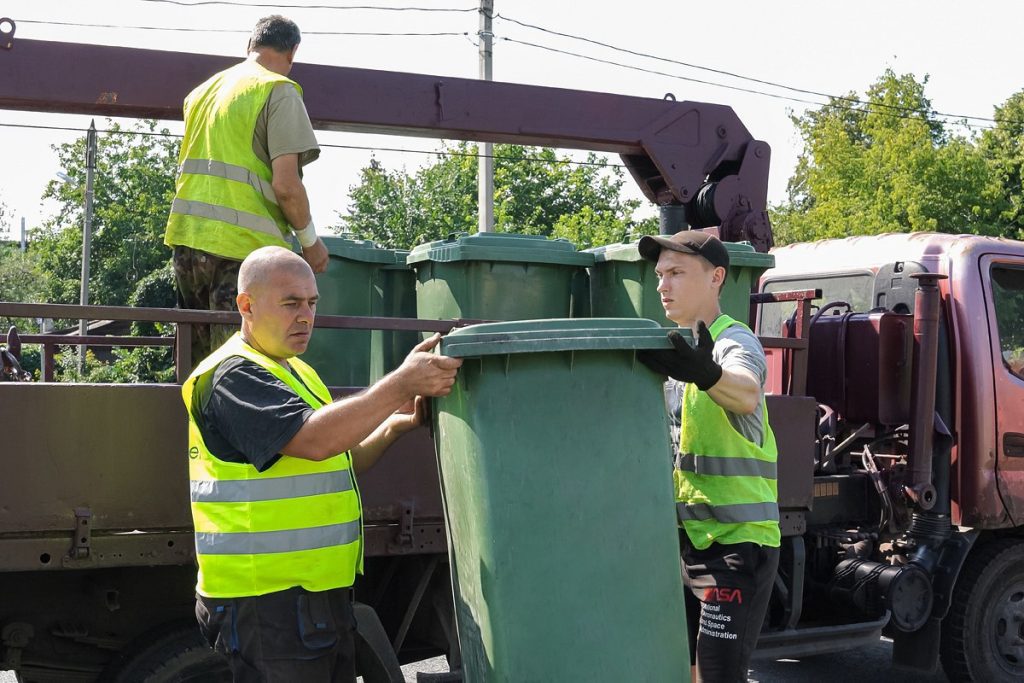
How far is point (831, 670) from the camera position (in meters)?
6.45

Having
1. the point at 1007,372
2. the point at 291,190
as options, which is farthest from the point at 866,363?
the point at 291,190

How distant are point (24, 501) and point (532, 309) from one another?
205 cm

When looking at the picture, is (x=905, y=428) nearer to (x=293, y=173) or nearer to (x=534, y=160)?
(x=293, y=173)

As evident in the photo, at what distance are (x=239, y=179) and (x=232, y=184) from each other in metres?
0.03

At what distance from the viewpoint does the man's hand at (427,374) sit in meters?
2.63

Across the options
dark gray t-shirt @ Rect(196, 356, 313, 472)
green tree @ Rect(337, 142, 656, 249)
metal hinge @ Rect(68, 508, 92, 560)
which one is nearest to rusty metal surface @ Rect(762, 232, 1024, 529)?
dark gray t-shirt @ Rect(196, 356, 313, 472)

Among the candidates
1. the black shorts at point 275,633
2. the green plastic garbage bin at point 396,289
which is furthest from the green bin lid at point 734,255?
the black shorts at point 275,633

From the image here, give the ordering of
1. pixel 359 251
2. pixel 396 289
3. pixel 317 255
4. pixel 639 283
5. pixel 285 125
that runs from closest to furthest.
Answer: pixel 285 125, pixel 317 255, pixel 639 283, pixel 359 251, pixel 396 289

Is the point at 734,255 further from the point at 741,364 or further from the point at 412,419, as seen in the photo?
the point at 412,419

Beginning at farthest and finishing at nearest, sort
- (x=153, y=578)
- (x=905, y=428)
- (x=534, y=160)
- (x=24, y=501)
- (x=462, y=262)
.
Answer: (x=534, y=160) < (x=905, y=428) < (x=462, y=262) < (x=153, y=578) < (x=24, y=501)

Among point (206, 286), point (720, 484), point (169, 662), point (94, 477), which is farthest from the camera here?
point (206, 286)

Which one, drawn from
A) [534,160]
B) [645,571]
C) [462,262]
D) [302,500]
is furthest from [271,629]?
[534,160]

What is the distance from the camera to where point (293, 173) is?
3719 mm

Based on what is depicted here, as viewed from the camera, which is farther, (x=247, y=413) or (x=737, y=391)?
(x=737, y=391)
